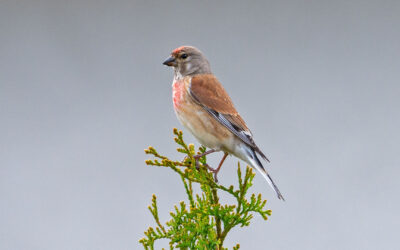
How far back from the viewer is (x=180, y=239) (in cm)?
192

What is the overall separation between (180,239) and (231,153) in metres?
0.68

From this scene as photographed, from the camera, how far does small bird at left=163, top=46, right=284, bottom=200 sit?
93.2 inches

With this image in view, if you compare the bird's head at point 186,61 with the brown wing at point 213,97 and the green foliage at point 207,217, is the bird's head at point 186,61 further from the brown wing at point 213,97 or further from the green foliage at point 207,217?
the green foliage at point 207,217

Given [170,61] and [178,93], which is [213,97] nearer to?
[178,93]

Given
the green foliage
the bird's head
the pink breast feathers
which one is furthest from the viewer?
the bird's head

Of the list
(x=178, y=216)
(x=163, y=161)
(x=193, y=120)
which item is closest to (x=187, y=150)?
(x=163, y=161)

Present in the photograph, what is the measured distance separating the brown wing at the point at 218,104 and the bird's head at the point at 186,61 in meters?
0.09

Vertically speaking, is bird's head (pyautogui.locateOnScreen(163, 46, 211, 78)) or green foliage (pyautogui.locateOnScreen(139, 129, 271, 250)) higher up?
bird's head (pyautogui.locateOnScreen(163, 46, 211, 78))

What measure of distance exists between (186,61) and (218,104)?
0.38 m

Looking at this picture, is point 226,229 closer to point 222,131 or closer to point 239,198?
point 239,198

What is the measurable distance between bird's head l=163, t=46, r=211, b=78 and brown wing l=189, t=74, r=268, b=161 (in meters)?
0.09

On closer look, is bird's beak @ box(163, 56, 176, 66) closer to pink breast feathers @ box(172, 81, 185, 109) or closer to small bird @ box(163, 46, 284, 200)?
small bird @ box(163, 46, 284, 200)

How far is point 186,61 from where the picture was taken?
8.76 ft

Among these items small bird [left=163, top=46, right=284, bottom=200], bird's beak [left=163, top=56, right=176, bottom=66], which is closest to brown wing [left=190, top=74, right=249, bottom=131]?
small bird [left=163, top=46, right=284, bottom=200]
